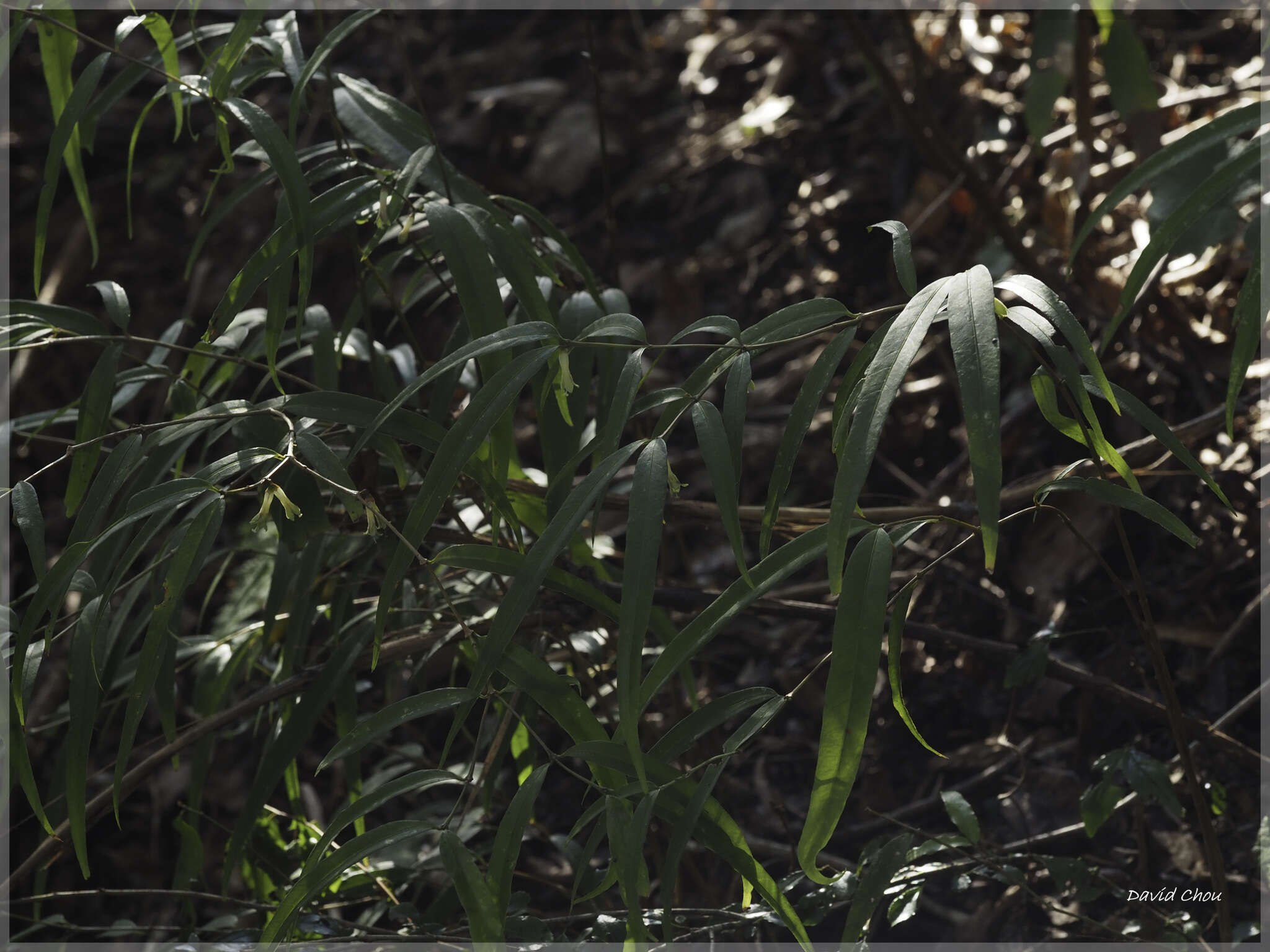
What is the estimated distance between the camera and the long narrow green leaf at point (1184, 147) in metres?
0.59

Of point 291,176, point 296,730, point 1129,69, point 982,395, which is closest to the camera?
point 982,395

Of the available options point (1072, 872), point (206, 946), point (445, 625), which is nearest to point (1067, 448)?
point (1072, 872)

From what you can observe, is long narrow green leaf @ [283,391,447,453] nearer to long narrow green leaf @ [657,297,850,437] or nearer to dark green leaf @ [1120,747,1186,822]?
long narrow green leaf @ [657,297,850,437]

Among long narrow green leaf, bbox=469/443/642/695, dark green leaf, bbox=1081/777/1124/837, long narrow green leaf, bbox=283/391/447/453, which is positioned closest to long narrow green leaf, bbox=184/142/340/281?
long narrow green leaf, bbox=283/391/447/453

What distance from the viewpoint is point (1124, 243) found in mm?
1356

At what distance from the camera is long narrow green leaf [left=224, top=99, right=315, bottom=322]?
0.61m

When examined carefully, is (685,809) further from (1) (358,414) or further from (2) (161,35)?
(2) (161,35)

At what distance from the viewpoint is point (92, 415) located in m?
0.73

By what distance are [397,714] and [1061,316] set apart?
390mm

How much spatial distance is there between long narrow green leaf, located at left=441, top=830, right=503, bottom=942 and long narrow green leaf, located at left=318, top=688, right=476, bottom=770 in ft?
0.24

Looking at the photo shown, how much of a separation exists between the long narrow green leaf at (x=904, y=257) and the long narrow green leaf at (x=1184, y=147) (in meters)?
0.12

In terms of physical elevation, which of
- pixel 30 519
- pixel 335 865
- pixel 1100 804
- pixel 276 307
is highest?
pixel 276 307

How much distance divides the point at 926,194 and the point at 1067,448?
0.51 meters

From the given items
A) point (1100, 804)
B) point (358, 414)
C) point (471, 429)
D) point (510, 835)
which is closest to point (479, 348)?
point (471, 429)
